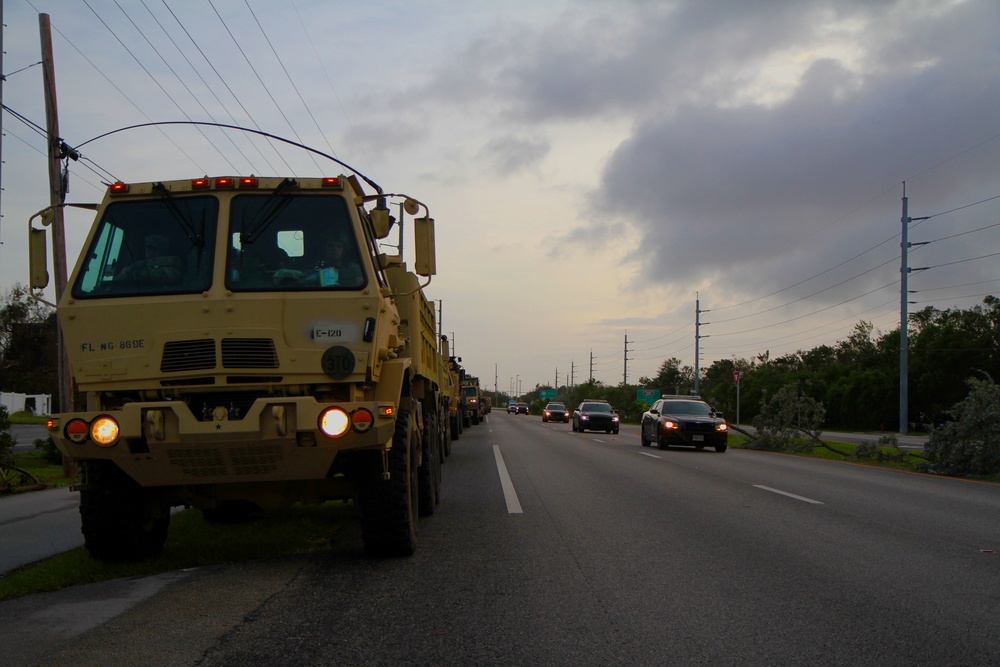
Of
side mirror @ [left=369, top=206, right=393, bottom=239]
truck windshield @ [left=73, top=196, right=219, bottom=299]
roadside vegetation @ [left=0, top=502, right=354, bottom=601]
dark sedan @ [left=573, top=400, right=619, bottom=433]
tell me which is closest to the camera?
truck windshield @ [left=73, top=196, right=219, bottom=299]

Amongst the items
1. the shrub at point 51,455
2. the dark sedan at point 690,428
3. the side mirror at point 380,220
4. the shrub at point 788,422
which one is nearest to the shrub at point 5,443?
the shrub at point 51,455

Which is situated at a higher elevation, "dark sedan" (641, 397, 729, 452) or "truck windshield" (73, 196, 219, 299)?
"truck windshield" (73, 196, 219, 299)

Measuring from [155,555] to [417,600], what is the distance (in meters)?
3.00

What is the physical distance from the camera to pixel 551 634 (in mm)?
5051

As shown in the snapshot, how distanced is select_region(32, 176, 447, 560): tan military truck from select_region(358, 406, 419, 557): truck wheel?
0.04ft

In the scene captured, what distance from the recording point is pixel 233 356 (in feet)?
20.7

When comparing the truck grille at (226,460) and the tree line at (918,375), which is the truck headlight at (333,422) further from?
the tree line at (918,375)

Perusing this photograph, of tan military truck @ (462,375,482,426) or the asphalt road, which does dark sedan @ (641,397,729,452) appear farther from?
tan military truck @ (462,375,482,426)

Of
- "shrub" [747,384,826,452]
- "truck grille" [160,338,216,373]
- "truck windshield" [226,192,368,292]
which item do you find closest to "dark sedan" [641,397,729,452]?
"shrub" [747,384,826,452]

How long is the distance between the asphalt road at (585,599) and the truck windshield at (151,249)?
2.31m

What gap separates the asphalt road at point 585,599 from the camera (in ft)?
15.6

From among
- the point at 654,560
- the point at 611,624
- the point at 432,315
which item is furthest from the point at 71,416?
the point at 432,315

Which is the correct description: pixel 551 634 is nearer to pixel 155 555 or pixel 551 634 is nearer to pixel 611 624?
pixel 611 624

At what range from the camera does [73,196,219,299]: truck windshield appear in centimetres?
666
